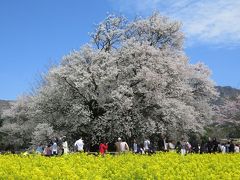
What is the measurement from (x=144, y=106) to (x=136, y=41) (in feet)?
19.9

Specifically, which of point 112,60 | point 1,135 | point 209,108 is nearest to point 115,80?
point 112,60

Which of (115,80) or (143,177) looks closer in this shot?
(143,177)

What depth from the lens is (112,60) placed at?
42406mm

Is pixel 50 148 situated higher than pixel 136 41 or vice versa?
pixel 136 41

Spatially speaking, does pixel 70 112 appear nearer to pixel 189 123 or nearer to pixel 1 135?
pixel 189 123

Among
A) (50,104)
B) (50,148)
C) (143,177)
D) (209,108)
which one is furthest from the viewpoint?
(209,108)

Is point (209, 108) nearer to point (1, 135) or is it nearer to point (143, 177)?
point (1, 135)

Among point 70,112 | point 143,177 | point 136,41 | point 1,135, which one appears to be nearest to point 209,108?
point 136,41

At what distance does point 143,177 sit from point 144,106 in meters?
31.1

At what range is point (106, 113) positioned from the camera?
135 ft

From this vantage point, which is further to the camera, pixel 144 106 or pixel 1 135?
pixel 1 135

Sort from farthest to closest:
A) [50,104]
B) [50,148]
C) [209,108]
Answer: [209,108] < [50,104] < [50,148]

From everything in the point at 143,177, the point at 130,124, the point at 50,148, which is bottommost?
the point at 143,177

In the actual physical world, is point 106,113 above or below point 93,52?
below
